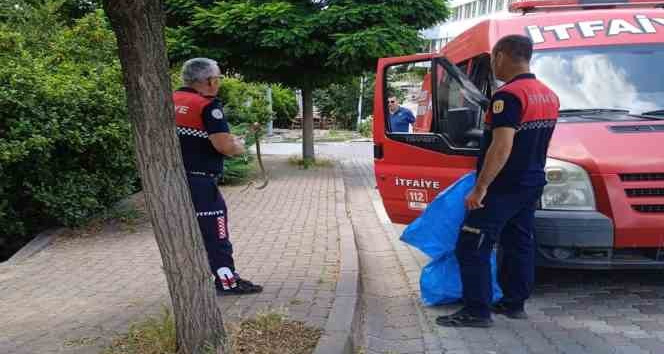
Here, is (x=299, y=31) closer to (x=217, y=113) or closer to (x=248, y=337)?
(x=217, y=113)

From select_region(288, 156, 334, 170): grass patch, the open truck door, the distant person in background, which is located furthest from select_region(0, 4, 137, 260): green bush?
select_region(288, 156, 334, 170): grass patch

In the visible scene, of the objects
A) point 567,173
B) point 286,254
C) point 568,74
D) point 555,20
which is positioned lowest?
point 286,254

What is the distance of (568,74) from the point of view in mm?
5312

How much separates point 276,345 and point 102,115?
14.8 ft

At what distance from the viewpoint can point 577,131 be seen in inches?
184

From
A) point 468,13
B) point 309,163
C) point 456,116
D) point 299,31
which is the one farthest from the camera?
point 468,13

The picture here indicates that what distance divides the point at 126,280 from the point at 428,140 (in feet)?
8.77

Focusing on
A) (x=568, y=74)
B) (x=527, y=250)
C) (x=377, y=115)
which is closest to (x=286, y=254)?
(x=377, y=115)

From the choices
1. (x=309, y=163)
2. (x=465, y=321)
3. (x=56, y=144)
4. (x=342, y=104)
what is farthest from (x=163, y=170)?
(x=342, y=104)

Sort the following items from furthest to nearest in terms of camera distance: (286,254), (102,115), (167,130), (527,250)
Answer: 1. (102,115)
2. (286,254)
3. (527,250)
4. (167,130)

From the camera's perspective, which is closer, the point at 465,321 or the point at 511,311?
the point at 465,321

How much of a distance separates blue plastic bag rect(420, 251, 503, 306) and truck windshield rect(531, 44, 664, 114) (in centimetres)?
150

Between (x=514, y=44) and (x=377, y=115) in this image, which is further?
(x=377, y=115)

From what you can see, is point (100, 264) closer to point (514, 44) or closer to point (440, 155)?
point (440, 155)
